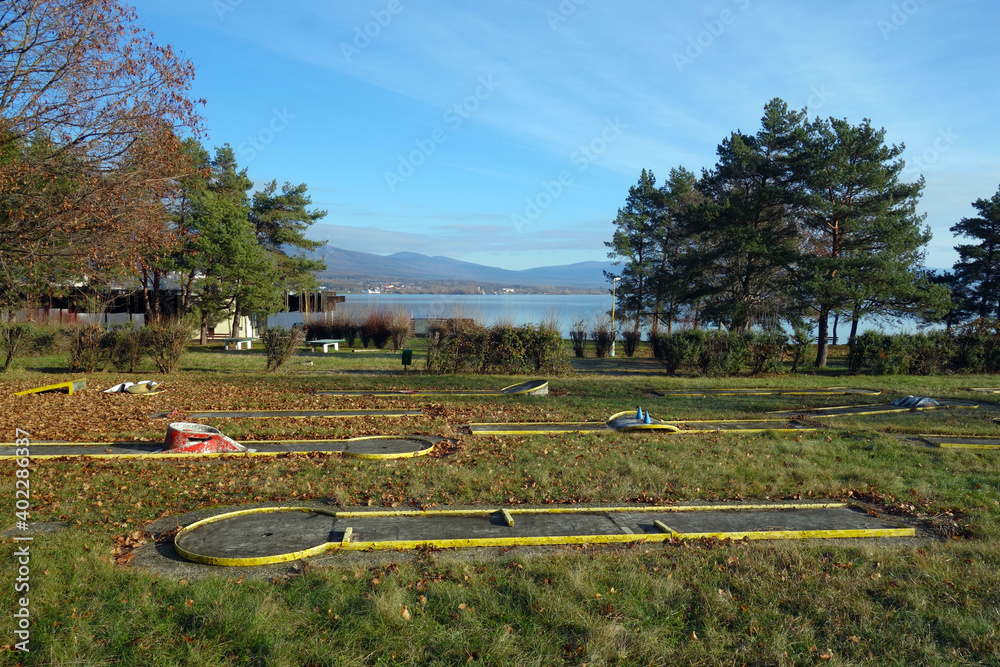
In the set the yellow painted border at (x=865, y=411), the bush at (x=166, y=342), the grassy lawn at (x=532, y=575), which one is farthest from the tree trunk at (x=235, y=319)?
the yellow painted border at (x=865, y=411)

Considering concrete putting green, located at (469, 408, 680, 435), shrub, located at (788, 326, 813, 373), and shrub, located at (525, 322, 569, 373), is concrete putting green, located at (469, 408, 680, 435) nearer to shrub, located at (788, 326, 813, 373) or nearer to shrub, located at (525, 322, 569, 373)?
shrub, located at (525, 322, 569, 373)

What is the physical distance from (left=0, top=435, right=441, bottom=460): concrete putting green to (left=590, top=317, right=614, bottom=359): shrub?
20994mm

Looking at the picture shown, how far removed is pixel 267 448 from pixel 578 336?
22.4 m

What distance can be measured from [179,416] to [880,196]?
2631 centimetres

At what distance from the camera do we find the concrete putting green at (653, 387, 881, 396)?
16047 millimetres

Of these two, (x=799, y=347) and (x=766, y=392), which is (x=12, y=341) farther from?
(x=799, y=347)

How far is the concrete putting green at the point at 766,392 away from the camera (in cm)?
1605

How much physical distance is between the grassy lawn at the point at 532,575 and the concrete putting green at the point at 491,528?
0.23 metres

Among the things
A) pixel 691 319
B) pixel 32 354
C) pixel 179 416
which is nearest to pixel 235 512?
pixel 179 416

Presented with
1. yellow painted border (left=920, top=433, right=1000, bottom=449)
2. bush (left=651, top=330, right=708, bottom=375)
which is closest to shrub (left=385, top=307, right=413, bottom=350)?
bush (left=651, top=330, right=708, bottom=375)

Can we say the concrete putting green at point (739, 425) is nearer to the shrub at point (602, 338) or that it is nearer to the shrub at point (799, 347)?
the shrub at point (799, 347)

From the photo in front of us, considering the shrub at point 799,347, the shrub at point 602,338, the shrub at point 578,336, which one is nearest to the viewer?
the shrub at point 799,347

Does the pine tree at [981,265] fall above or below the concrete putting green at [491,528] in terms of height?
above

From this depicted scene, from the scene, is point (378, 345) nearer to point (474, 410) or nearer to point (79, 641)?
point (474, 410)
